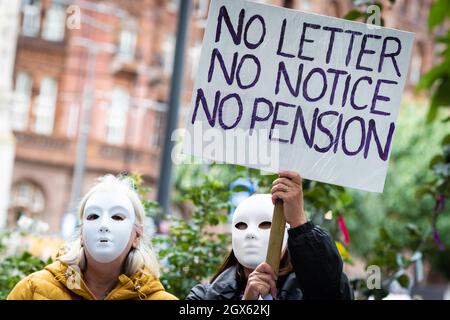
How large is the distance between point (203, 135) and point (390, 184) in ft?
110

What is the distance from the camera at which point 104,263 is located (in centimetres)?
329

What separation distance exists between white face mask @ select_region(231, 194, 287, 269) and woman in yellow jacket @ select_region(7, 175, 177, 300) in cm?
25

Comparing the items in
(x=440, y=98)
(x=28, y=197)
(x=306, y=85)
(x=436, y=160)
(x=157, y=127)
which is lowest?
(x=28, y=197)

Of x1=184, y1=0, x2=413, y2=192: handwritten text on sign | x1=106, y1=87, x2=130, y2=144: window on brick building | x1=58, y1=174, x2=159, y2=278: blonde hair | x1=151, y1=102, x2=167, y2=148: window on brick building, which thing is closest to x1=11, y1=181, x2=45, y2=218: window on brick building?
x1=106, y1=87, x2=130, y2=144: window on brick building

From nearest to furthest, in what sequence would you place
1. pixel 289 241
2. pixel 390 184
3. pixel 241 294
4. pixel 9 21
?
Result: pixel 289 241, pixel 241 294, pixel 9 21, pixel 390 184

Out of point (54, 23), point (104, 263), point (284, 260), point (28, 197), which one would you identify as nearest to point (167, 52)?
point (54, 23)

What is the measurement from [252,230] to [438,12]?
1521 millimetres

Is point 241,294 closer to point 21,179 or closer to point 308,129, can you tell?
point 308,129

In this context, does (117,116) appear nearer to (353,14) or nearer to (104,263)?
(353,14)

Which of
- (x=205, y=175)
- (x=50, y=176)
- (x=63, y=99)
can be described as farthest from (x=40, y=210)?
(x=205, y=175)

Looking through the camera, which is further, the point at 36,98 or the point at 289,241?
the point at 36,98

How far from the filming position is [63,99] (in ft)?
140

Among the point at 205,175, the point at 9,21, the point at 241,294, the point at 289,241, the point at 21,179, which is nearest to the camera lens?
the point at 289,241

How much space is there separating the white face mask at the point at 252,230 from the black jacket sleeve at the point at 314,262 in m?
0.23
